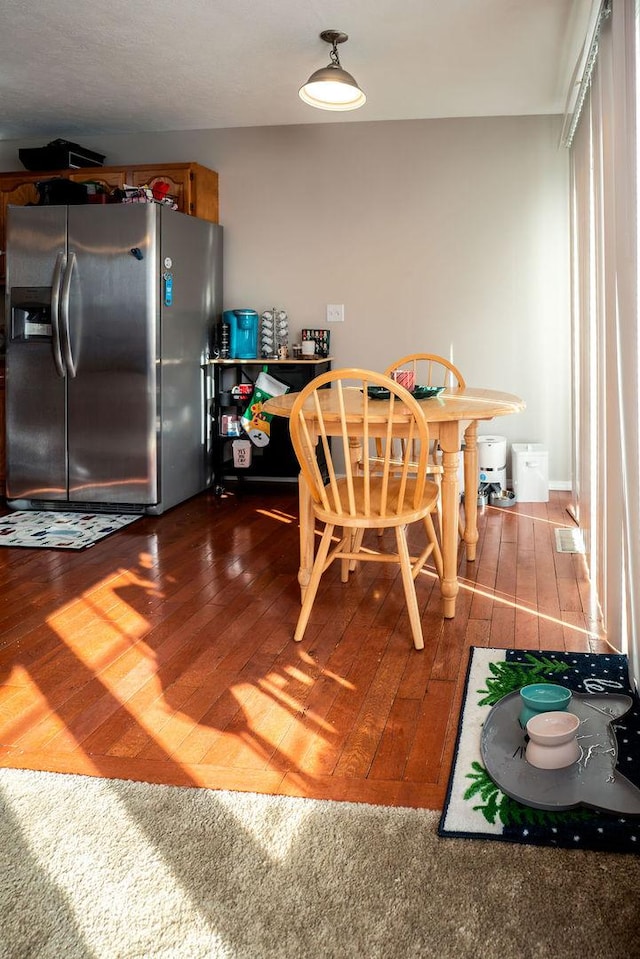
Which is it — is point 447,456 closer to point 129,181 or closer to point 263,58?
point 263,58

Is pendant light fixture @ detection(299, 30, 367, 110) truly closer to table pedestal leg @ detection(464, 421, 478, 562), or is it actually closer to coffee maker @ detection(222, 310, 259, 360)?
table pedestal leg @ detection(464, 421, 478, 562)

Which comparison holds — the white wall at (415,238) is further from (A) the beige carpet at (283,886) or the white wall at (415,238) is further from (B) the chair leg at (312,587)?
(A) the beige carpet at (283,886)

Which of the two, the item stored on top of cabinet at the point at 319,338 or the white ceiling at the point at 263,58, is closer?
the white ceiling at the point at 263,58

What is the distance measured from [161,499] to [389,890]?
3479 millimetres

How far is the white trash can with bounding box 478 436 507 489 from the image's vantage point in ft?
17.1

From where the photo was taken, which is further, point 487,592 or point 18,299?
point 18,299

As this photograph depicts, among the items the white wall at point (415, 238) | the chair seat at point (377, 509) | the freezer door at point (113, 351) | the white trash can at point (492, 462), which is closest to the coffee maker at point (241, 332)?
the white wall at point (415, 238)

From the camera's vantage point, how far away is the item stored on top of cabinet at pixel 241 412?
5.44 m

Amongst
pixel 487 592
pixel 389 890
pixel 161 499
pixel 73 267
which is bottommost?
pixel 389 890

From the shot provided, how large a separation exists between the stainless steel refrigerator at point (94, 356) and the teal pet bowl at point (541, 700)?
304 centimetres

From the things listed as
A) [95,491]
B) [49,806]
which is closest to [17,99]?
[95,491]

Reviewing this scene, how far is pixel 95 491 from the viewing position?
4848 millimetres

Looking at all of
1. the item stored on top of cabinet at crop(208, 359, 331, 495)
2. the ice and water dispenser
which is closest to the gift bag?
the item stored on top of cabinet at crop(208, 359, 331, 495)

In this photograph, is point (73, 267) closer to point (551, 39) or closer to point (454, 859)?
point (551, 39)
